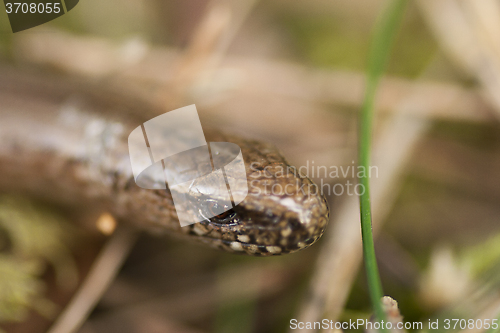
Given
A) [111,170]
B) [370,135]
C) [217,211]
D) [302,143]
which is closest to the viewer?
[370,135]

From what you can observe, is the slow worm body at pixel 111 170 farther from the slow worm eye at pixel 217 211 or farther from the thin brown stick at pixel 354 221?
the thin brown stick at pixel 354 221

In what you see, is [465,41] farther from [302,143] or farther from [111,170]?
[111,170]

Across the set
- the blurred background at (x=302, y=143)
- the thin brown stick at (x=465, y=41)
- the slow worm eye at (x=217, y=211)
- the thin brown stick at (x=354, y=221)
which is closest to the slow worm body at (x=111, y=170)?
the slow worm eye at (x=217, y=211)

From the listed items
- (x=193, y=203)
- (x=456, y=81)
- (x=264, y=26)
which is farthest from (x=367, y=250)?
(x=264, y=26)

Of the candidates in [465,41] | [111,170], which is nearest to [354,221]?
[111,170]

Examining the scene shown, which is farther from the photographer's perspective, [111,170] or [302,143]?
[302,143]

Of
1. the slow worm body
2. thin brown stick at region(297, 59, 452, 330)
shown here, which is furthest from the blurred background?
the slow worm body
